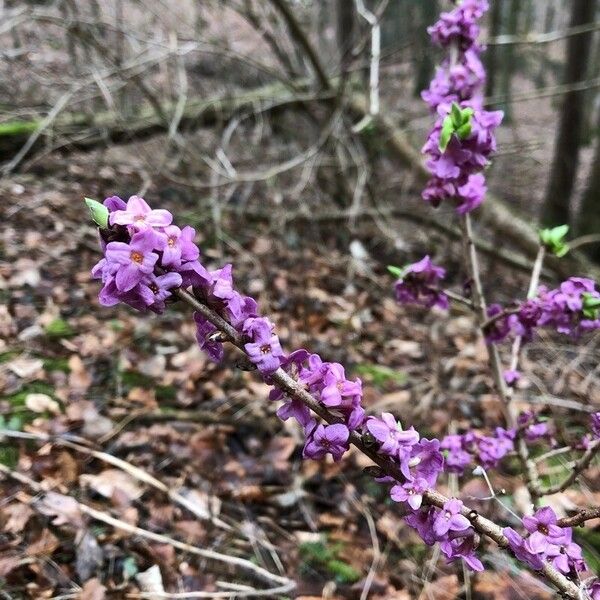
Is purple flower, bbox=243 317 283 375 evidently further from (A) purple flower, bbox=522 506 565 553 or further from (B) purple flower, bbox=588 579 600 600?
(B) purple flower, bbox=588 579 600 600

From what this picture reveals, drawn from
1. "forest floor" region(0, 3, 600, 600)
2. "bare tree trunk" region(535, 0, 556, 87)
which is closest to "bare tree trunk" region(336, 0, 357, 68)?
"forest floor" region(0, 3, 600, 600)

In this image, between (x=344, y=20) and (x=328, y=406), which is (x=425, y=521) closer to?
(x=328, y=406)

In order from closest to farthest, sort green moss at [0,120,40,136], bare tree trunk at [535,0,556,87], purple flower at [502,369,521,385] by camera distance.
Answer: purple flower at [502,369,521,385] < green moss at [0,120,40,136] < bare tree trunk at [535,0,556,87]

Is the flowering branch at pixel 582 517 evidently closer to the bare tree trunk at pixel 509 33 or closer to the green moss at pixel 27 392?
the green moss at pixel 27 392

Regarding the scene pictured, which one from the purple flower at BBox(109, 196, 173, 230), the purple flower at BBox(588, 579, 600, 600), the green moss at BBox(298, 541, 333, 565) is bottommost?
the green moss at BBox(298, 541, 333, 565)

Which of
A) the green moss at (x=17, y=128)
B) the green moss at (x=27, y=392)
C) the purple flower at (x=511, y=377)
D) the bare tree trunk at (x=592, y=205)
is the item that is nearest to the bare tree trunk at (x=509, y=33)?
the bare tree trunk at (x=592, y=205)

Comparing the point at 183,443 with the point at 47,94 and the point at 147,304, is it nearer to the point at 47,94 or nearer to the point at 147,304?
the point at 147,304
